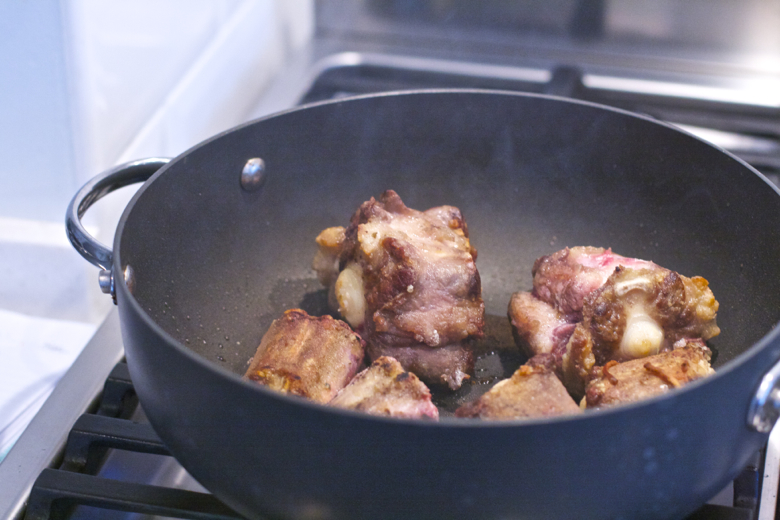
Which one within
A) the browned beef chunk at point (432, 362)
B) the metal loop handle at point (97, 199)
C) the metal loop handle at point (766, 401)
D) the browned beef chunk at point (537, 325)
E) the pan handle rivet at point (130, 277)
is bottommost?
the browned beef chunk at point (432, 362)

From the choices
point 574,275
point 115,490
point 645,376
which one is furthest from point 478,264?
point 115,490

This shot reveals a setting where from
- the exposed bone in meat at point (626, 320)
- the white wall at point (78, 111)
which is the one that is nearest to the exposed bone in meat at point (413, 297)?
the exposed bone in meat at point (626, 320)

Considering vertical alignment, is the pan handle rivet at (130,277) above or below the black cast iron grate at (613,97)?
below

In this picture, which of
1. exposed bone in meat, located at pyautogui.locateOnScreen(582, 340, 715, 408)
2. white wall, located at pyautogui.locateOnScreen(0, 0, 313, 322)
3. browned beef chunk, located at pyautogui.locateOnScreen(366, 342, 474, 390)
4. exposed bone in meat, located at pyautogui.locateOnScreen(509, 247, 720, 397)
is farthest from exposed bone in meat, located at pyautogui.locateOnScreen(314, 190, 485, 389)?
white wall, located at pyautogui.locateOnScreen(0, 0, 313, 322)

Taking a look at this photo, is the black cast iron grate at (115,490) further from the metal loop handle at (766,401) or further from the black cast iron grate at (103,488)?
the metal loop handle at (766,401)

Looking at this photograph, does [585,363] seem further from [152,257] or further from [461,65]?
[461,65]

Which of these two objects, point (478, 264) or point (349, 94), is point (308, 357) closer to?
point (478, 264)
